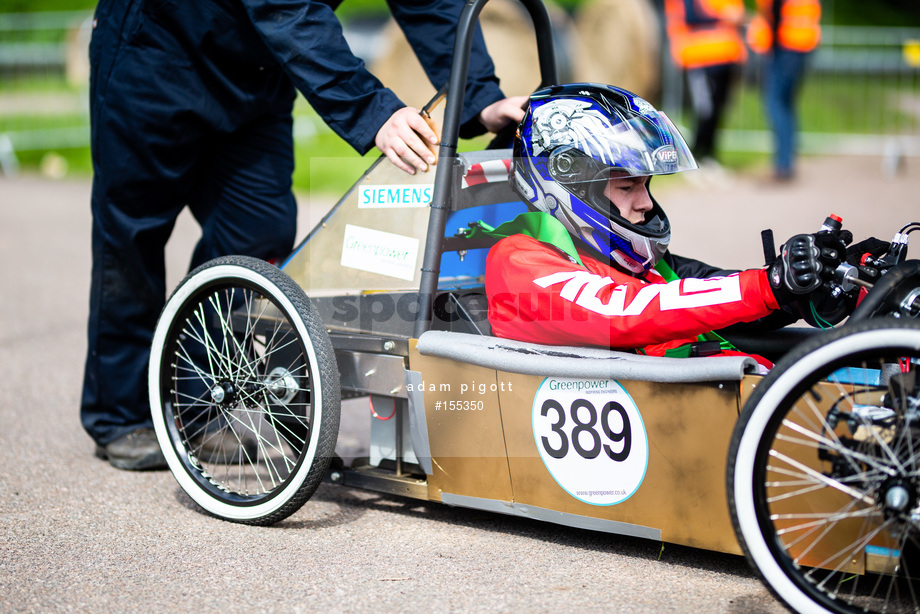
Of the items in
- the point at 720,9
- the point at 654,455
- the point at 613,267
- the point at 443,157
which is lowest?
the point at 654,455

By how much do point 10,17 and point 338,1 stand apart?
35.3 feet

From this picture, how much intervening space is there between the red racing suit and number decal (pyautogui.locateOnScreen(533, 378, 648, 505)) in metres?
0.16

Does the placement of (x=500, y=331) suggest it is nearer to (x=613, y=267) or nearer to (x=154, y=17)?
(x=613, y=267)

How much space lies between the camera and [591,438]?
2.74m

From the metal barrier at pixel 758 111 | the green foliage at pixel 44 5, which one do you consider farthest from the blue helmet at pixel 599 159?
the green foliage at pixel 44 5

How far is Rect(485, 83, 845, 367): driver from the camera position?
2.68 meters

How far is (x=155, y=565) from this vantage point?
2809 millimetres

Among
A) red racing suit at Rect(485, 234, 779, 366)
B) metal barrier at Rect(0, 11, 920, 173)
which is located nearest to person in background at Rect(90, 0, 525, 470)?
red racing suit at Rect(485, 234, 779, 366)

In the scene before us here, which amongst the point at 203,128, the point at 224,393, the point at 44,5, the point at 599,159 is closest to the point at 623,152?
the point at 599,159

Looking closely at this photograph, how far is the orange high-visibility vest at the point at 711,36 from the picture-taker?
32.7ft

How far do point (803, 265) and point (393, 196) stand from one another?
1.29 metres

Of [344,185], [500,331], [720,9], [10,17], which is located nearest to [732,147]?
[720,9]

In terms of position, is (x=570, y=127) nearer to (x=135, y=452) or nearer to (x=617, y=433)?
(x=617, y=433)

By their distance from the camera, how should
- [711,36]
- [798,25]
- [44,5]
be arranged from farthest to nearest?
[44,5] → [711,36] → [798,25]
